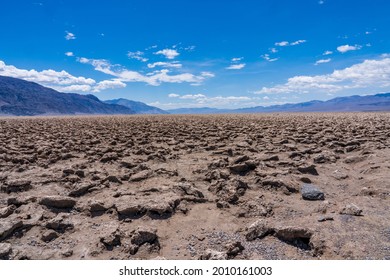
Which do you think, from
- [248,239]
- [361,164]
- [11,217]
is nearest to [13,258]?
[11,217]

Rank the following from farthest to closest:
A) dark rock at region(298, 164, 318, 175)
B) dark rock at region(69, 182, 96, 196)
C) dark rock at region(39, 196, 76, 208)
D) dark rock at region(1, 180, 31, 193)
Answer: dark rock at region(298, 164, 318, 175)
dark rock at region(1, 180, 31, 193)
dark rock at region(69, 182, 96, 196)
dark rock at region(39, 196, 76, 208)

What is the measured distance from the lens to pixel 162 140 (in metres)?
10.5

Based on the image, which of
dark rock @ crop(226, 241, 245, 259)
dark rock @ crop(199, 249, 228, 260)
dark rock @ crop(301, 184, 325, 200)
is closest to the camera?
dark rock @ crop(199, 249, 228, 260)

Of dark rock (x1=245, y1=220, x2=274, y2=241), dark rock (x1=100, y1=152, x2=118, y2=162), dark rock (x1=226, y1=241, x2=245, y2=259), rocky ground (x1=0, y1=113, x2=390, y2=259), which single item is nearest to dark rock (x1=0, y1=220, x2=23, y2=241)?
rocky ground (x1=0, y1=113, x2=390, y2=259)

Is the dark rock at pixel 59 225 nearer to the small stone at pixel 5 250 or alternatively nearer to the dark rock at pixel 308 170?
the small stone at pixel 5 250

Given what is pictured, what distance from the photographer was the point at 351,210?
3.71 m

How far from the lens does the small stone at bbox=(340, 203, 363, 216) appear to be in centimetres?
367

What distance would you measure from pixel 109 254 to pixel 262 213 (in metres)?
1.86

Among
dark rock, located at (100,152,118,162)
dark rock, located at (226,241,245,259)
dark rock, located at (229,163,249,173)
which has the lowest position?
dark rock, located at (226,241,245,259)

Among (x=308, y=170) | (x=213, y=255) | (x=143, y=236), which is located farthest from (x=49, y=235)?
(x=308, y=170)

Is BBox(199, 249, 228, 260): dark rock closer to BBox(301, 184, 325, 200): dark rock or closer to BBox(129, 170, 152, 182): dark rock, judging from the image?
BBox(301, 184, 325, 200): dark rock

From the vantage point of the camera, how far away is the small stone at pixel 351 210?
367 centimetres
